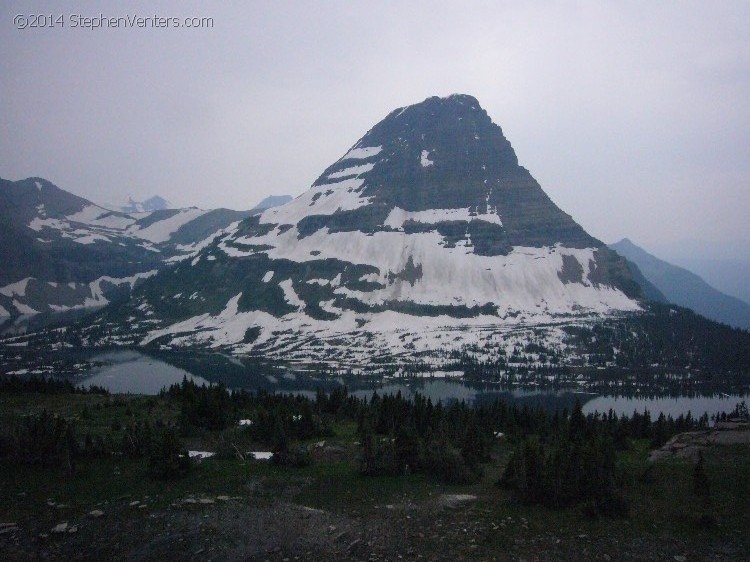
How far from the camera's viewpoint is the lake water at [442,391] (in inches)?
5413

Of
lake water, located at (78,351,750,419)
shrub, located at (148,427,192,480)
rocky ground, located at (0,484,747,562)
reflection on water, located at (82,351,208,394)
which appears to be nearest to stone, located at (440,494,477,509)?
rocky ground, located at (0,484,747,562)

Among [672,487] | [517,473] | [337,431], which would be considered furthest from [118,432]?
[672,487]

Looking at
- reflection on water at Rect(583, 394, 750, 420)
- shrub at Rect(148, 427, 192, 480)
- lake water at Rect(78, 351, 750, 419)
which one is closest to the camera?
shrub at Rect(148, 427, 192, 480)

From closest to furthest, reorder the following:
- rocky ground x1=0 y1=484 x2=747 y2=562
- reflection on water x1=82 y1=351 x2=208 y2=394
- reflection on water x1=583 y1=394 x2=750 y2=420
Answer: rocky ground x1=0 y1=484 x2=747 y2=562 → reflection on water x1=583 y1=394 x2=750 y2=420 → reflection on water x1=82 y1=351 x2=208 y2=394

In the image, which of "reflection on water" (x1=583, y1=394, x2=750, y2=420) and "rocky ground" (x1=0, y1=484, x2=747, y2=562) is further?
"reflection on water" (x1=583, y1=394, x2=750, y2=420)

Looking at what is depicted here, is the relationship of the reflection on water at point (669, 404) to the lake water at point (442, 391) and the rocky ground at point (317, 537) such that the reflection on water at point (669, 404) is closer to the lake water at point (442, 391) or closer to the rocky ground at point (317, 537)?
the lake water at point (442, 391)

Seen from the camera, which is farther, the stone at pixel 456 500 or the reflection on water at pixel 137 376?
the reflection on water at pixel 137 376

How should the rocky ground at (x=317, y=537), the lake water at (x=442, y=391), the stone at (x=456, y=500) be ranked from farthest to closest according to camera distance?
the lake water at (x=442, y=391) → the stone at (x=456, y=500) → the rocky ground at (x=317, y=537)

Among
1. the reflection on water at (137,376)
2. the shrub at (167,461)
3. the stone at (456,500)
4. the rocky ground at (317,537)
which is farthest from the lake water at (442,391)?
the rocky ground at (317,537)

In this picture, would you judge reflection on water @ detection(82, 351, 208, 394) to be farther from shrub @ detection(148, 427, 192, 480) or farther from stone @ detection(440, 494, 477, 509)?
stone @ detection(440, 494, 477, 509)

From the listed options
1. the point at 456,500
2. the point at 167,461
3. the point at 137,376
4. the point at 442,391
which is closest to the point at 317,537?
the point at 456,500

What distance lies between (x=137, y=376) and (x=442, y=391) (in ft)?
301

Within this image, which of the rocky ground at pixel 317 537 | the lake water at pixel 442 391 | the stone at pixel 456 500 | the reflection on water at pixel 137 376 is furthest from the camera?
the reflection on water at pixel 137 376

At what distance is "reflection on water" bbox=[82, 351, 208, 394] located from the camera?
14738cm
